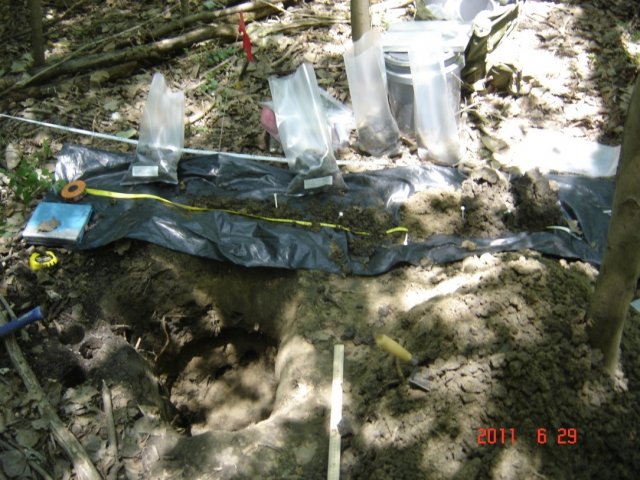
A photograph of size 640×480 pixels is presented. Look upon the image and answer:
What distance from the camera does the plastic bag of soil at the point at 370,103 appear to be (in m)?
4.28

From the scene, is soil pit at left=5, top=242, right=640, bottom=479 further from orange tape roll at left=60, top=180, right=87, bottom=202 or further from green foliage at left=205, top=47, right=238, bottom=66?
green foliage at left=205, top=47, right=238, bottom=66

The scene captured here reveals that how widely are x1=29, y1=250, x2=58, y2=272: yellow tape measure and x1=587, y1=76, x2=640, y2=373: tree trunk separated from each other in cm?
300

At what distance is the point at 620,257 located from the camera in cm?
215

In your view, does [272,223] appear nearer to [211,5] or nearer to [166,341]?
[166,341]

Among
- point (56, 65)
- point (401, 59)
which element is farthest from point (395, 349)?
point (56, 65)

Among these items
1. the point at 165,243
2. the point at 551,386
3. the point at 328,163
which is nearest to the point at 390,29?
the point at 328,163

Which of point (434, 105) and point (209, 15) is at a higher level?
point (209, 15)

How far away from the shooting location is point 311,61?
509cm

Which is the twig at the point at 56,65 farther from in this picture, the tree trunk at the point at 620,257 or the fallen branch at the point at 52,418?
the tree trunk at the point at 620,257

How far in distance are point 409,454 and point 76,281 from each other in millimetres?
2206

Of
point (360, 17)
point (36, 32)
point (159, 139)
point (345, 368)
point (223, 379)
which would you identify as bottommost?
point (223, 379)

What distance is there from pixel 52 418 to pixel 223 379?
112cm

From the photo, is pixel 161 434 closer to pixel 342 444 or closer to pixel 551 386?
pixel 342 444

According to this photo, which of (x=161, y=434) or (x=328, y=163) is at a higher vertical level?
(x=328, y=163)
